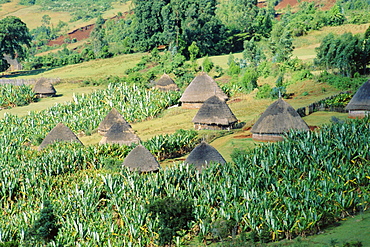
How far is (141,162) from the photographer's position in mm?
30062

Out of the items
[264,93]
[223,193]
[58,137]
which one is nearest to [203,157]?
[223,193]

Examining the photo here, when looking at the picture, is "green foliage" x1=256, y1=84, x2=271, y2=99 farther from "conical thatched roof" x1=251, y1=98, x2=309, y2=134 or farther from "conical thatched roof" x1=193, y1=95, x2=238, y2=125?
"conical thatched roof" x1=251, y1=98, x2=309, y2=134

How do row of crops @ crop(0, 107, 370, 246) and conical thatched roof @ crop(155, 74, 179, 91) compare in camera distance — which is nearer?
row of crops @ crop(0, 107, 370, 246)

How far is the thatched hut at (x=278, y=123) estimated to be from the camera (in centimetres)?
3422

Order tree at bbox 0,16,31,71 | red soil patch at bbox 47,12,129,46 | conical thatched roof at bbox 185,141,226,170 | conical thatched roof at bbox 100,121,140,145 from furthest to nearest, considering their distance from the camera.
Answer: red soil patch at bbox 47,12,129,46 < tree at bbox 0,16,31,71 < conical thatched roof at bbox 100,121,140,145 < conical thatched roof at bbox 185,141,226,170

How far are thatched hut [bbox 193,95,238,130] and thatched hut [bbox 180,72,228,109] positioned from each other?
9509 mm

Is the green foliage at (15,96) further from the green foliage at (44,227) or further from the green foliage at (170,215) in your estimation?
the green foliage at (170,215)

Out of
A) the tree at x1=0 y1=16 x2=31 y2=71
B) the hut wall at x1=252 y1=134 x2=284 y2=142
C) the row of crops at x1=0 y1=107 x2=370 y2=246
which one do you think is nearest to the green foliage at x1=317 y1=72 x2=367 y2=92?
the hut wall at x1=252 y1=134 x2=284 y2=142

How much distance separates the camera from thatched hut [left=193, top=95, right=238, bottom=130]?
130 feet

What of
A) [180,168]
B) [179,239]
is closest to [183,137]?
[180,168]

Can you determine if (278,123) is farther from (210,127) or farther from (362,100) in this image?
(362,100)

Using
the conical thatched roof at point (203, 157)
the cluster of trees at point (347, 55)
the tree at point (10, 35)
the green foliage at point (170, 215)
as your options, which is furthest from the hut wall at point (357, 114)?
the tree at point (10, 35)

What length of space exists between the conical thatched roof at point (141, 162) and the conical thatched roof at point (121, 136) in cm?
659

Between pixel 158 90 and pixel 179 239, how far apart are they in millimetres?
36827
